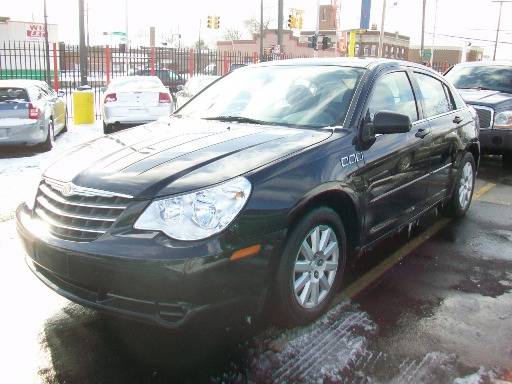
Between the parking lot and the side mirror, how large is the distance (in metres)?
1.19

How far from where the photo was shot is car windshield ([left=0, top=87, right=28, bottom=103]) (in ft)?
31.8

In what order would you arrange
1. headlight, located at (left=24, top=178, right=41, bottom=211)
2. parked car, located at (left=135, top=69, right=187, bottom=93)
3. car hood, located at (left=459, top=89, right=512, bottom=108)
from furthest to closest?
parked car, located at (left=135, top=69, right=187, bottom=93)
car hood, located at (left=459, top=89, right=512, bottom=108)
headlight, located at (left=24, top=178, right=41, bottom=211)

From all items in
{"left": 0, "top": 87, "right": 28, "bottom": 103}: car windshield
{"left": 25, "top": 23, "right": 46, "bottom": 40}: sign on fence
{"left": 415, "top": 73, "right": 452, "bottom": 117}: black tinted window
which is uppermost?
{"left": 25, "top": 23, "right": 46, "bottom": 40}: sign on fence

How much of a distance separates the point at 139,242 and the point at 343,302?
5.56 ft

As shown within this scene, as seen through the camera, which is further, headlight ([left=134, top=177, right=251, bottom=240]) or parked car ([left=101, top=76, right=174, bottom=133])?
parked car ([left=101, top=76, right=174, bottom=133])

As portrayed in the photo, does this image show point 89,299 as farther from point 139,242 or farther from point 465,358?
point 465,358

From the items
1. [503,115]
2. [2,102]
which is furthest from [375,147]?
[2,102]

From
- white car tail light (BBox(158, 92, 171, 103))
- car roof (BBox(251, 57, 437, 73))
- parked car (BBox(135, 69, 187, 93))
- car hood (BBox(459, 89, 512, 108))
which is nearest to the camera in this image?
car roof (BBox(251, 57, 437, 73))

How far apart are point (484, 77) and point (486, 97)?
41.4 inches

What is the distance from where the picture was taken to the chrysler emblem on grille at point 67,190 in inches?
121

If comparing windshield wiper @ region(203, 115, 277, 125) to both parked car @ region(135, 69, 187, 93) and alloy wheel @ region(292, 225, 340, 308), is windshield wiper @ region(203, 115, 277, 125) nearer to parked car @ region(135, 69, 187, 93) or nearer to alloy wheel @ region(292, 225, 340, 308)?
alloy wheel @ region(292, 225, 340, 308)

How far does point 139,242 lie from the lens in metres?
2.75

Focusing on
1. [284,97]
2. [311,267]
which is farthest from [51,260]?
[284,97]

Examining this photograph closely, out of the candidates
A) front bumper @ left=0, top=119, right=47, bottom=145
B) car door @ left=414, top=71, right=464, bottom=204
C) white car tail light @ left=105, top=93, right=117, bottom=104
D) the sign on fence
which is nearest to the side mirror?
car door @ left=414, top=71, right=464, bottom=204
